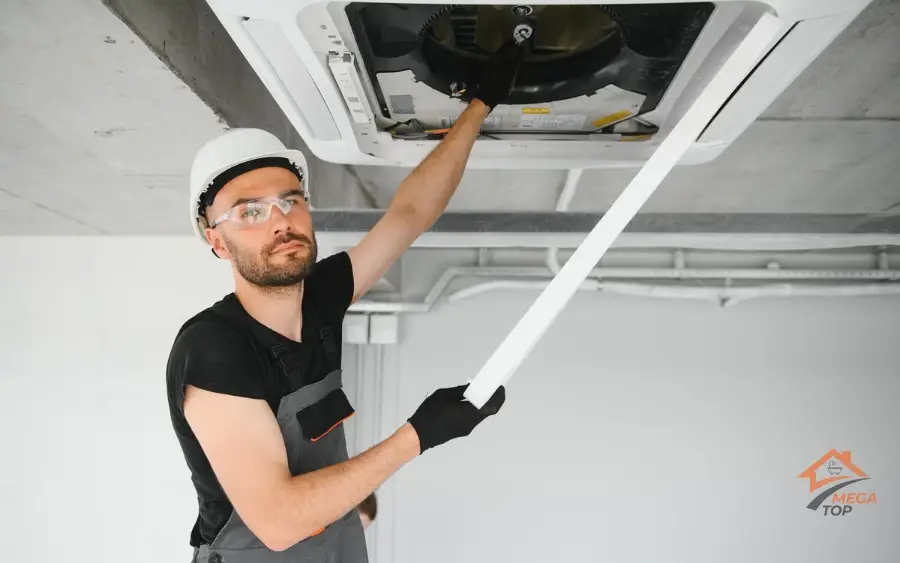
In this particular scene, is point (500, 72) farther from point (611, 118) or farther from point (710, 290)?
point (710, 290)

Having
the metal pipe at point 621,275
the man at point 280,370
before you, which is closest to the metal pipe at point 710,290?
the metal pipe at point 621,275

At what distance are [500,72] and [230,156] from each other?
472 mm

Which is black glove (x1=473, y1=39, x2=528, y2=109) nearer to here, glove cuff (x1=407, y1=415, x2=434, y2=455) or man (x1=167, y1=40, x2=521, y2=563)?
man (x1=167, y1=40, x2=521, y2=563)

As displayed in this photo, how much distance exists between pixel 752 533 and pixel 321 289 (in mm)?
2806

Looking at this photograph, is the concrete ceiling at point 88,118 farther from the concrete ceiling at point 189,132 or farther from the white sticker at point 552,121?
the white sticker at point 552,121

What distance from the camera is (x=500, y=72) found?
996mm

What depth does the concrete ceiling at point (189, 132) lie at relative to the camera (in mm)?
1087

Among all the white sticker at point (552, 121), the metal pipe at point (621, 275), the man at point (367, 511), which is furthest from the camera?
the metal pipe at point (621, 275)

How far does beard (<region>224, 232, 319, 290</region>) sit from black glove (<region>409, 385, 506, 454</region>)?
1.03 feet

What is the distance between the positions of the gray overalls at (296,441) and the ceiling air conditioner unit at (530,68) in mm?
358

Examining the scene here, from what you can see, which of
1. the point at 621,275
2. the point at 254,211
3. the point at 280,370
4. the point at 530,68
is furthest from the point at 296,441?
the point at 621,275

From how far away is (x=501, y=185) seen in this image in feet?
8.17

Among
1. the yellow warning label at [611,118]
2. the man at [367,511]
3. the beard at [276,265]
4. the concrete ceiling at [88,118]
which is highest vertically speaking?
the concrete ceiling at [88,118]

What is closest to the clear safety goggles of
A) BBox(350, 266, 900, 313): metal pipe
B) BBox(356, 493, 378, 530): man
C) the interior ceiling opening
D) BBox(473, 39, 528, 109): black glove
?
the interior ceiling opening
